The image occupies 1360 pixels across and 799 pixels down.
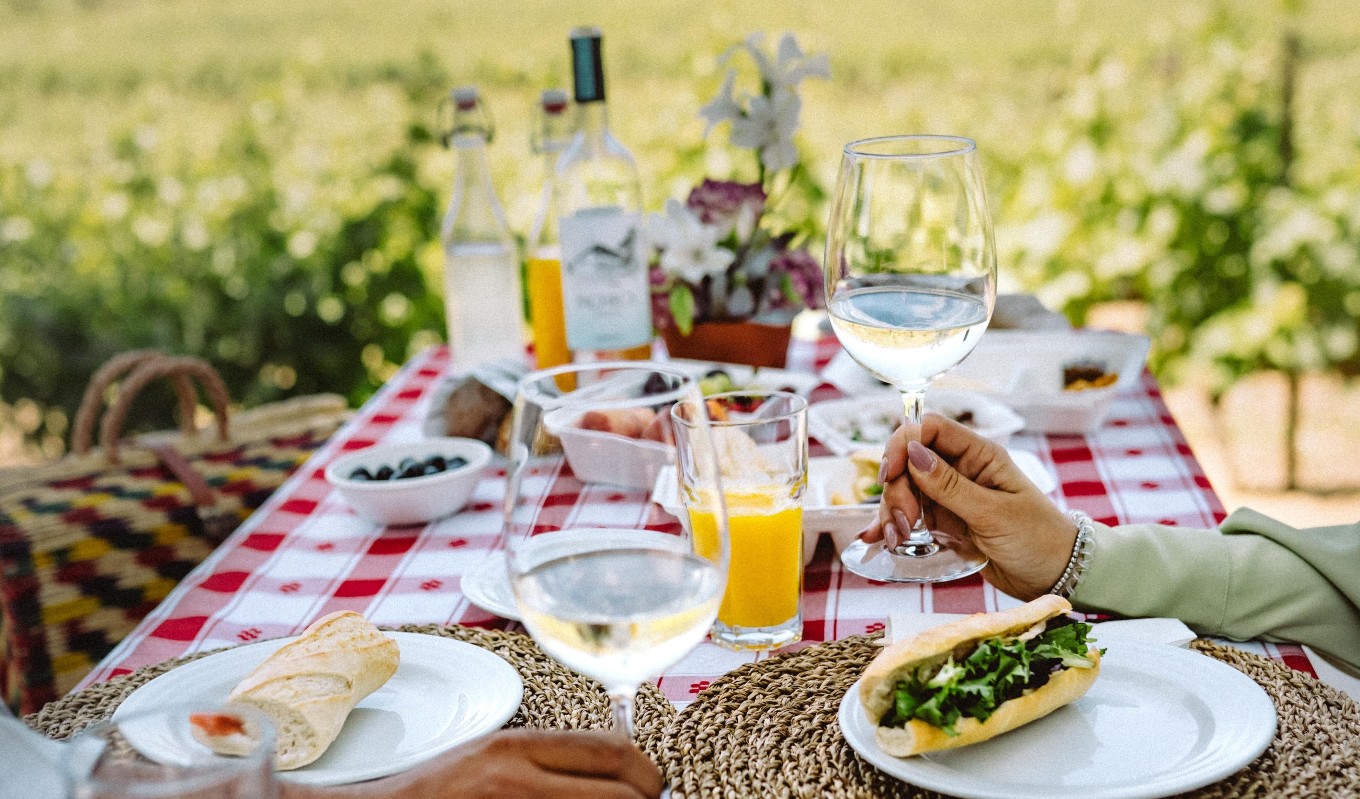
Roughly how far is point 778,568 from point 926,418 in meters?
0.22

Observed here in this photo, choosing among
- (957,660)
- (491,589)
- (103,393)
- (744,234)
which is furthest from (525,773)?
(103,393)

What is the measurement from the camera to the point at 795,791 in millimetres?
894

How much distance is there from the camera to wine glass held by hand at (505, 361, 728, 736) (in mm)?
802

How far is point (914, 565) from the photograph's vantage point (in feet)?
4.15

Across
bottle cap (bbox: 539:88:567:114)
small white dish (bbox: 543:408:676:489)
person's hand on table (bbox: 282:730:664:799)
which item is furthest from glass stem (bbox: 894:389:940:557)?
bottle cap (bbox: 539:88:567:114)

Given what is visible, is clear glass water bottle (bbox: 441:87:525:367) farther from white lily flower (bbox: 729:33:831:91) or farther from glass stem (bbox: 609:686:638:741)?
glass stem (bbox: 609:686:638:741)

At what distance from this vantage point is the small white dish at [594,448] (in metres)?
0.80

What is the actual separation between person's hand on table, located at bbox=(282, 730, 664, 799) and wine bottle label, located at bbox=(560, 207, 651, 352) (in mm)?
1025

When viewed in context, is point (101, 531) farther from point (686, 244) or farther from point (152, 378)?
point (686, 244)

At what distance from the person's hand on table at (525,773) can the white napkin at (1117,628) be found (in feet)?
0.99

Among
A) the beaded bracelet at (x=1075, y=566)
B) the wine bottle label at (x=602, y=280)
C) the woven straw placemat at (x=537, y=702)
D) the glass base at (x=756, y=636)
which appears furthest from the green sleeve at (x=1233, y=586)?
the wine bottle label at (x=602, y=280)

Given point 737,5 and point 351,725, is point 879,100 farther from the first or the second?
point 351,725

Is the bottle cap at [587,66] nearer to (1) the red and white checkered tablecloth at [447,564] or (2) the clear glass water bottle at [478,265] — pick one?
(2) the clear glass water bottle at [478,265]

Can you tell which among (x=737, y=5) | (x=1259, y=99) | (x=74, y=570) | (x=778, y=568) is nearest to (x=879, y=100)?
(x=737, y=5)
